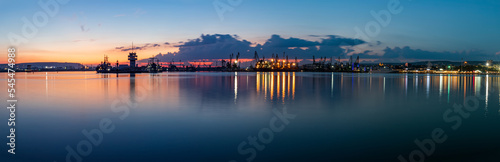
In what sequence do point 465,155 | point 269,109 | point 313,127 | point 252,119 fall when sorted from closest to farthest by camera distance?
1. point 465,155
2. point 313,127
3. point 252,119
4. point 269,109

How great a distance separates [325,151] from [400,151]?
5.73ft

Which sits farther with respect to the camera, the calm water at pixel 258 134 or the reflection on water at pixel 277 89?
the reflection on water at pixel 277 89

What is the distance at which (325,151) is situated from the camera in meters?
7.61

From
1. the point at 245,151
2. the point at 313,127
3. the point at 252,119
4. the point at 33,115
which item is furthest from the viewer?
the point at 33,115

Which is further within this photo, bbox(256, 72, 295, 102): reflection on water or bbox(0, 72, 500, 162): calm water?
bbox(256, 72, 295, 102): reflection on water

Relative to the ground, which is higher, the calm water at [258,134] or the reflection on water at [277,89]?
the reflection on water at [277,89]

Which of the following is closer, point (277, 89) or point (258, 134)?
point (258, 134)

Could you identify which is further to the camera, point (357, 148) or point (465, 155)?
point (357, 148)

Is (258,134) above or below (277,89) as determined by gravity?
below

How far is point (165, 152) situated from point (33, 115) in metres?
9.47

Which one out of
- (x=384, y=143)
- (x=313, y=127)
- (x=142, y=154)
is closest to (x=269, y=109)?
(x=313, y=127)

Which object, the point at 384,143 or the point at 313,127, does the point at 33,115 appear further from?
the point at 384,143

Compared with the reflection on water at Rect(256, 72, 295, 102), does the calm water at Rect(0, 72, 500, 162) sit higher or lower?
lower

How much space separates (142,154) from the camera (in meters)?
7.41
